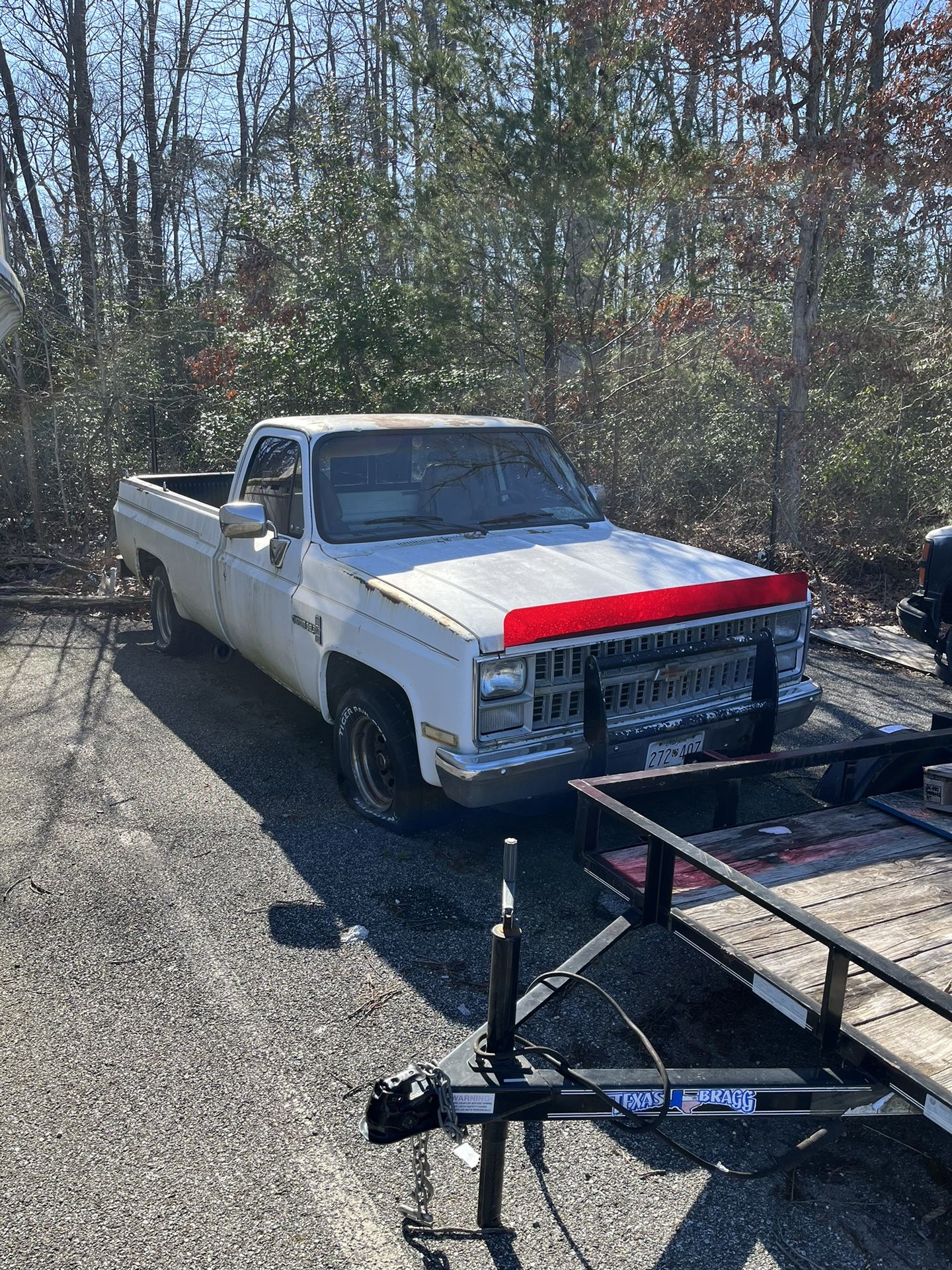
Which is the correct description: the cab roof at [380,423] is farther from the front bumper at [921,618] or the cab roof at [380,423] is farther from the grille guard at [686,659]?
the front bumper at [921,618]

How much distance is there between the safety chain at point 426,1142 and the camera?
2.36 meters

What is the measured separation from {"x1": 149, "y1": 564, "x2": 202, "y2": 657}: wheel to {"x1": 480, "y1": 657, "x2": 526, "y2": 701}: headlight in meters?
4.15

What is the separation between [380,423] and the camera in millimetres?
5828

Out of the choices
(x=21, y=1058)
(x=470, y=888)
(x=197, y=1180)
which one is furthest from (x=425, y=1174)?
(x=470, y=888)

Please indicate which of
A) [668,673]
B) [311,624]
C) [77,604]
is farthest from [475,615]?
[77,604]

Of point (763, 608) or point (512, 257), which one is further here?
point (512, 257)

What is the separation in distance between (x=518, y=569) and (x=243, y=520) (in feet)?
5.10

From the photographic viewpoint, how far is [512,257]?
10258mm

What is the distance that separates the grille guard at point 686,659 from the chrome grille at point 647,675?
41 mm

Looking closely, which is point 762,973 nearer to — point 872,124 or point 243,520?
point 243,520

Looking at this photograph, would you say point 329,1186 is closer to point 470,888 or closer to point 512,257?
point 470,888

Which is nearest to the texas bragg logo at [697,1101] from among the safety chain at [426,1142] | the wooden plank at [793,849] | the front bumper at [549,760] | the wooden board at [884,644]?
the safety chain at [426,1142]

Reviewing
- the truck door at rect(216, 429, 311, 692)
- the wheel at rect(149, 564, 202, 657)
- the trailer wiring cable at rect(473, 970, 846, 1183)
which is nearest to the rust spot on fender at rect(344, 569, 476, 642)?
the truck door at rect(216, 429, 311, 692)

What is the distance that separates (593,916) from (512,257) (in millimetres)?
7784
